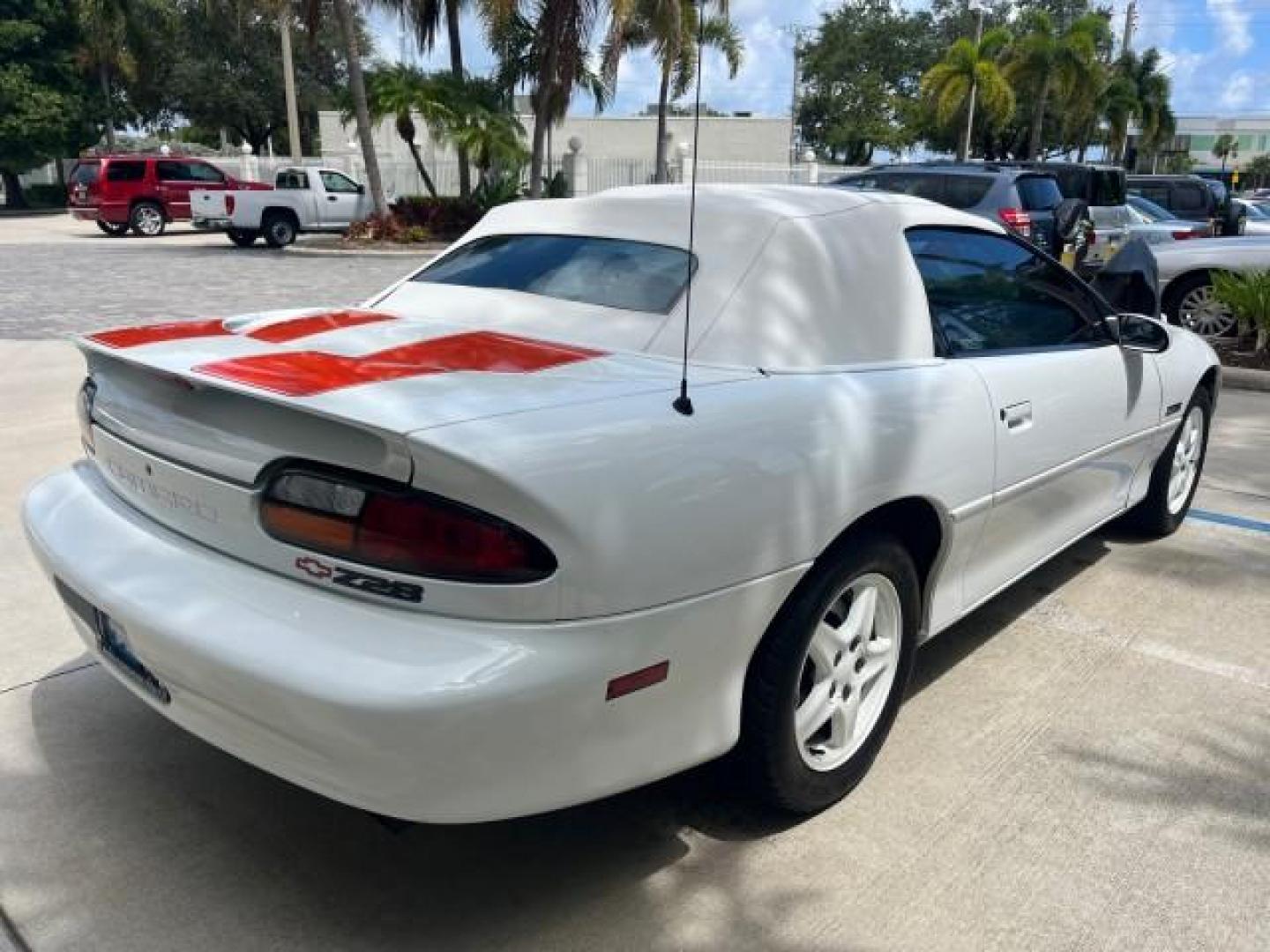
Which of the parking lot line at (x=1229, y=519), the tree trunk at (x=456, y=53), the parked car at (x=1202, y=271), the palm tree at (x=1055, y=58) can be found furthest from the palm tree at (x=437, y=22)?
the palm tree at (x=1055, y=58)

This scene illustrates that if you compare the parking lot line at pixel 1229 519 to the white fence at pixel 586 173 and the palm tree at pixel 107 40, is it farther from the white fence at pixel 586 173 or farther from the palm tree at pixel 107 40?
the palm tree at pixel 107 40

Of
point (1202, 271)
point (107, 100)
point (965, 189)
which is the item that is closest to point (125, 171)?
point (107, 100)

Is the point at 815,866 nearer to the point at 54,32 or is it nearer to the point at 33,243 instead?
the point at 33,243

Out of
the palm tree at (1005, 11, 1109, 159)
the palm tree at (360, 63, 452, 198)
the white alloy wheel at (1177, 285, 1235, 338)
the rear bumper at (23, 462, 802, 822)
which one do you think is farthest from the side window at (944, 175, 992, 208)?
the palm tree at (1005, 11, 1109, 159)

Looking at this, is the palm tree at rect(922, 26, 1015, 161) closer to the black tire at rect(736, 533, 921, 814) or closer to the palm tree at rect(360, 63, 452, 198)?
the palm tree at rect(360, 63, 452, 198)

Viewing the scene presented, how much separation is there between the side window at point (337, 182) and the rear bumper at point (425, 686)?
23.3 meters

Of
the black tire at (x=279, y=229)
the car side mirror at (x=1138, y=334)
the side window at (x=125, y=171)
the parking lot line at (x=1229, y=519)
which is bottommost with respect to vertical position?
the parking lot line at (x=1229, y=519)

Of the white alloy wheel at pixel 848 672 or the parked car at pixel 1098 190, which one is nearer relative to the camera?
the white alloy wheel at pixel 848 672

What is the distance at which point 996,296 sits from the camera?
354cm

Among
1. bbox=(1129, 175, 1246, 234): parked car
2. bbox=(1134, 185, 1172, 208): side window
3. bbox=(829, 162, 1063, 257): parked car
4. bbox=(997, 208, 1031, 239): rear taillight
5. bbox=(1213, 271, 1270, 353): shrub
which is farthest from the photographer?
bbox=(1134, 185, 1172, 208): side window

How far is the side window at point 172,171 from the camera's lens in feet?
83.5

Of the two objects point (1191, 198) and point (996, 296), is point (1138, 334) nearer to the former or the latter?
point (996, 296)

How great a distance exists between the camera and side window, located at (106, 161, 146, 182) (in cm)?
2473

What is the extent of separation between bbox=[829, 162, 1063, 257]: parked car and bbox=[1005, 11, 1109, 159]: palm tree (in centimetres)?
2721
